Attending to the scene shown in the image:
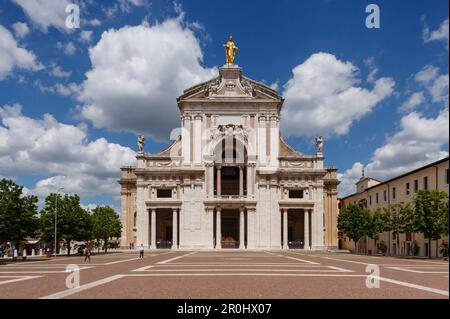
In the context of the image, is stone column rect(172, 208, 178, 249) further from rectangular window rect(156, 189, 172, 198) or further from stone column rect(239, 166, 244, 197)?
stone column rect(239, 166, 244, 197)

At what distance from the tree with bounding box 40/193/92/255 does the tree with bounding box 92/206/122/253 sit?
8.22m

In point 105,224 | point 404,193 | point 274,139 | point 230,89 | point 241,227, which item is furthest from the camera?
point 230,89

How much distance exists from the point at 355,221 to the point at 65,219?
37.9 m

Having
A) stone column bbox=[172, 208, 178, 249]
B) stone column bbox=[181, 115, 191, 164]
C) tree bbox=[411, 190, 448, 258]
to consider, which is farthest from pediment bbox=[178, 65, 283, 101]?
tree bbox=[411, 190, 448, 258]

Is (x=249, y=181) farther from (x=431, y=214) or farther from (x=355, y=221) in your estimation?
(x=431, y=214)

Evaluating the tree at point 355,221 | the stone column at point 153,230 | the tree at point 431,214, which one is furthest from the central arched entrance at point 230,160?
the tree at point 431,214

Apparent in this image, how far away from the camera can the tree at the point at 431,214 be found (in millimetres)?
47422

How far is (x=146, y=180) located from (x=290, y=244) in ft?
82.6

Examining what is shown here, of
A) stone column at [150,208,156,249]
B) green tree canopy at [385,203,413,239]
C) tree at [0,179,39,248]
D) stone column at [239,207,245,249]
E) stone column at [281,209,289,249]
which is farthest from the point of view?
stone column at [281,209,289,249]

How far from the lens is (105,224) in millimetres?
78688

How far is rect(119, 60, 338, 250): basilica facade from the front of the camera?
78188 mm

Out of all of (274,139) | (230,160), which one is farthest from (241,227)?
(274,139)

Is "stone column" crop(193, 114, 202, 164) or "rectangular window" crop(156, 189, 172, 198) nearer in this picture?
"stone column" crop(193, 114, 202, 164)
